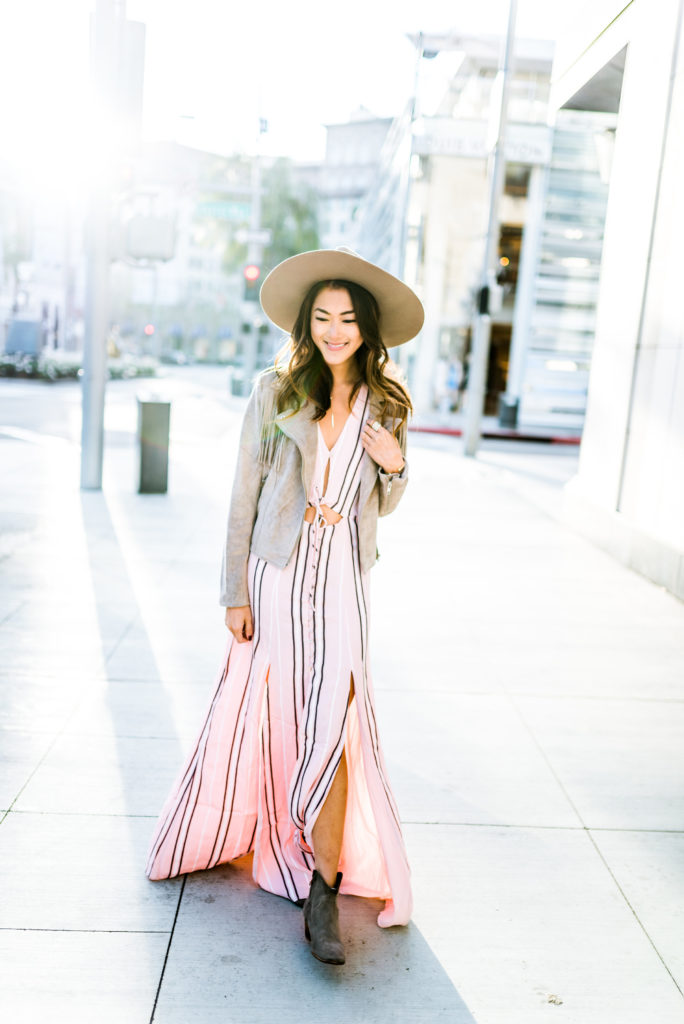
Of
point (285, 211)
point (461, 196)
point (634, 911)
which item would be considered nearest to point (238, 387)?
point (461, 196)

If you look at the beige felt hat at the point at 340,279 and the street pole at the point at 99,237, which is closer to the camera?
the beige felt hat at the point at 340,279

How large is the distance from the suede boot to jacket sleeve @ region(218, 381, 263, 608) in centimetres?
82

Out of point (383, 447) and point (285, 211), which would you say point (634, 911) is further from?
point (285, 211)

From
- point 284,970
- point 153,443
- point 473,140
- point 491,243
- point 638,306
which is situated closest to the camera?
point 284,970

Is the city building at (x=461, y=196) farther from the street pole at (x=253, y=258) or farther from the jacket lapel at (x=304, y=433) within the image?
the jacket lapel at (x=304, y=433)

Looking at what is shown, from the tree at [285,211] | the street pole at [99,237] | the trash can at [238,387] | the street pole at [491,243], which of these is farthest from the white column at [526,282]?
the street pole at [99,237]

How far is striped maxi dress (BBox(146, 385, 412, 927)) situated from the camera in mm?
2631

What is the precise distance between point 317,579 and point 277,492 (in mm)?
272

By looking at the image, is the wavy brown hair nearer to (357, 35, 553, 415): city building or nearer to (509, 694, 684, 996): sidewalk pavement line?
(509, 694, 684, 996): sidewalk pavement line

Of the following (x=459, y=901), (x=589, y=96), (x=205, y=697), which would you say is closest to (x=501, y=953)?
(x=459, y=901)

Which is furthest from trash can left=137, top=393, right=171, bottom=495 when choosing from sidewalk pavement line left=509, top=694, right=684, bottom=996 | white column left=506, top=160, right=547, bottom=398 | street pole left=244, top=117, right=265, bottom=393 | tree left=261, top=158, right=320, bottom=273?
tree left=261, top=158, right=320, bottom=273

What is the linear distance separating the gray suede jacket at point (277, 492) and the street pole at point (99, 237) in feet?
22.8

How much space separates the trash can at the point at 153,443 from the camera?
954 cm

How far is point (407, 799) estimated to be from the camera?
352 centimetres
